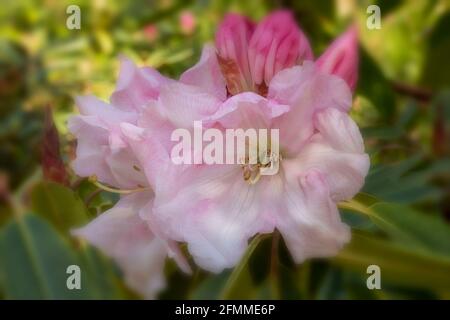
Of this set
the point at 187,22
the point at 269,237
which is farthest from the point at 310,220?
the point at 187,22

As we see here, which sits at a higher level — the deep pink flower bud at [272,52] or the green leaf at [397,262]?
the deep pink flower bud at [272,52]

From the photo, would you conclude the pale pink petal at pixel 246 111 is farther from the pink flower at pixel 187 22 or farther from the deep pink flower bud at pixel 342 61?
the pink flower at pixel 187 22

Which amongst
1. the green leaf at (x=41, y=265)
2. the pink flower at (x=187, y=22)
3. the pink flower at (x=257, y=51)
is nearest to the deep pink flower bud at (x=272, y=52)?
the pink flower at (x=257, y=51)

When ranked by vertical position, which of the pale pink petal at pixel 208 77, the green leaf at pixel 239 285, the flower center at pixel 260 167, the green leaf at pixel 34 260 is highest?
the pale pink petal at pixel 208 77

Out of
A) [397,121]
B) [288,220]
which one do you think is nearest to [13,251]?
[288,220]

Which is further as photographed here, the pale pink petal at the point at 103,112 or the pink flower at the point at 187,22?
the pink flower at the point at 187,22

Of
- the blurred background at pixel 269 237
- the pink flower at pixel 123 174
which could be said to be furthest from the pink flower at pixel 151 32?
the pink flower at pixel 123 174

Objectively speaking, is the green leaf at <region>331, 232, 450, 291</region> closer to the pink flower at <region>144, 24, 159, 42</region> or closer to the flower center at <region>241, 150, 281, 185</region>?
the flower center at <region>241, 150, 281, 185</region>

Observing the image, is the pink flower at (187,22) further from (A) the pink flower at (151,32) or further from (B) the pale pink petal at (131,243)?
(B) the pale pink petal at (131,243)
